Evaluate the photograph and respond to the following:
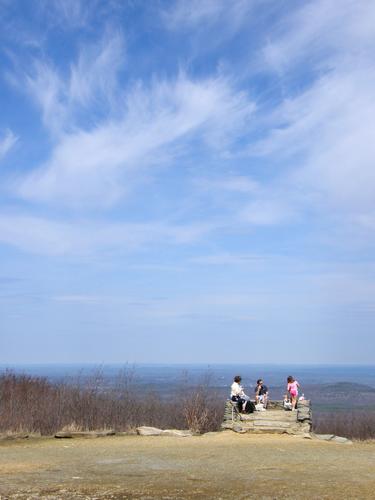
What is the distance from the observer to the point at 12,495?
970cm

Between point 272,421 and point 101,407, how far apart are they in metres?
6.90

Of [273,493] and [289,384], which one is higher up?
[289,384]

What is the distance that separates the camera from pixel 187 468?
12266 millimetres

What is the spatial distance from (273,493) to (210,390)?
16749mm

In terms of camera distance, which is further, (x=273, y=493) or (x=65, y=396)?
(x=65, y=396)

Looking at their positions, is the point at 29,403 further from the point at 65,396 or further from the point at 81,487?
the point at 81,487

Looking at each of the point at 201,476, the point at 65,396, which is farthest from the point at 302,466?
the point at 65,396

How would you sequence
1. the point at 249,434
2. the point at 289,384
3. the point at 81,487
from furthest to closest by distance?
the point at 289,384, the point at 249,434, the point at 81,487

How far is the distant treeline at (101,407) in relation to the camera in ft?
68.1

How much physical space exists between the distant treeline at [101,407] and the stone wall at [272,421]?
2.55 m

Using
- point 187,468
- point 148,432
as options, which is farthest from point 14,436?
point 187,468

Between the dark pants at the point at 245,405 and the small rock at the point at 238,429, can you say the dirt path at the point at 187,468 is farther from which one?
the dark pants at the point at 245,405

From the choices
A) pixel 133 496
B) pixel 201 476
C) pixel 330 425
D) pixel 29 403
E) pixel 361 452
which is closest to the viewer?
pixel 133 496

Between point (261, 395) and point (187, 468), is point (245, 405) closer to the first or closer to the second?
point (261, 395)
